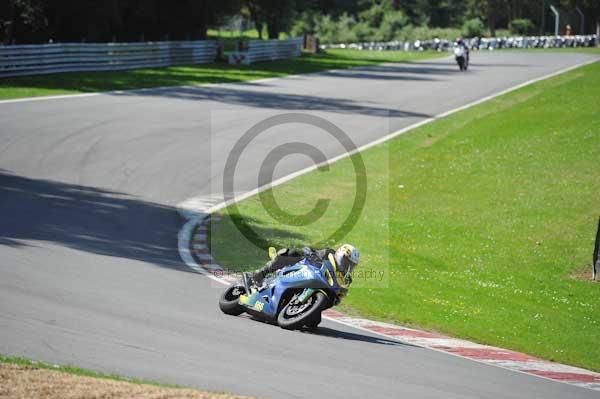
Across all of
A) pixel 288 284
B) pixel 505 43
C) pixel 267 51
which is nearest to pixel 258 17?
pixel 267 51

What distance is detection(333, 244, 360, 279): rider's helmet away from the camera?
10.2 meters

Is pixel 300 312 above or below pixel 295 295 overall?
below

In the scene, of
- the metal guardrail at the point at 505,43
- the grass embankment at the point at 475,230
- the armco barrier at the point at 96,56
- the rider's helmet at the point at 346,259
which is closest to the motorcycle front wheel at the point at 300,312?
the rider's helmet at the point at 346,259

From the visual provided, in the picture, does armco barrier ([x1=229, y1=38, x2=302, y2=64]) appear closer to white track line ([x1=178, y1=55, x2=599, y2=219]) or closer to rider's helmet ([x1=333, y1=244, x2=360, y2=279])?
white track line ([x1=178, y1=55, x2=599, y2=219])

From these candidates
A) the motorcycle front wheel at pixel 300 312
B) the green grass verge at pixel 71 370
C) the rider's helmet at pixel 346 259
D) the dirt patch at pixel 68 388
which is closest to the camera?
the dirt patch at pixel 68 388

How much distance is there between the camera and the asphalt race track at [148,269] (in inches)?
332

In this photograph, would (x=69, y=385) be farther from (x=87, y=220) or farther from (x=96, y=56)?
(x=96, y=56)

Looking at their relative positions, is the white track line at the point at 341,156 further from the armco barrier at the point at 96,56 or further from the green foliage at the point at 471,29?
the green foliage at the point at 471,29

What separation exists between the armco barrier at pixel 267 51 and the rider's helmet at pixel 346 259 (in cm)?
4167

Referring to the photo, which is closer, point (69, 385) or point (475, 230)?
point (69, 385)

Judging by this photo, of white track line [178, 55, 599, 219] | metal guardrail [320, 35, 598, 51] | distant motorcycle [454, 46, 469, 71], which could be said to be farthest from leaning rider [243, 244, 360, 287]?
metal guardrail [320, 35, 598, 51]

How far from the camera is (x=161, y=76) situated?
132 feet

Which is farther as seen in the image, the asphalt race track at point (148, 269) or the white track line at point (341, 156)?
the white track line at point (341, 156)

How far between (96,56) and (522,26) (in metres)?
70.3
